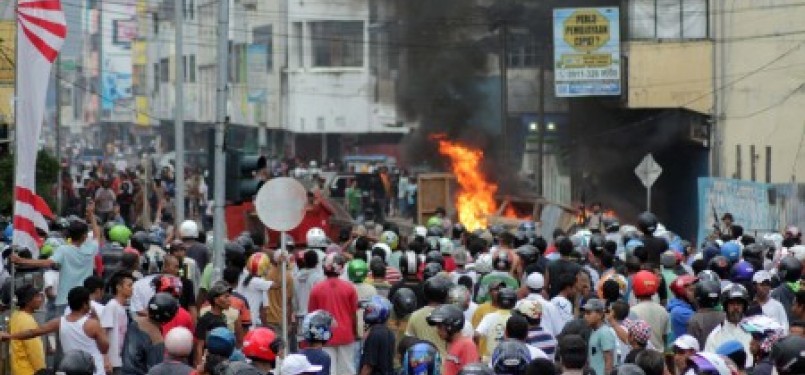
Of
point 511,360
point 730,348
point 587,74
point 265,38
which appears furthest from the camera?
point 265,38

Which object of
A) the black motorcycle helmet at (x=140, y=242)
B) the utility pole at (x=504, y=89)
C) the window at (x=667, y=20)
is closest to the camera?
the black motorcycle helmet at (x=140, y=242)

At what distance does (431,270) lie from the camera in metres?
16.3

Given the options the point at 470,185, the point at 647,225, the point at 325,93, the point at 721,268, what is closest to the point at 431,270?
the point at 721,268

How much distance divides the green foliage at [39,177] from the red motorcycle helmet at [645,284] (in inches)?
549

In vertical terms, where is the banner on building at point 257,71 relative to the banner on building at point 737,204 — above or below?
above

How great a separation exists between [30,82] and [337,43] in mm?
54368

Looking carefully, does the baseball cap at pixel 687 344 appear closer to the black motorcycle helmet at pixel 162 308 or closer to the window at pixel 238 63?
the black motorcycle helmet at pixel 162 308

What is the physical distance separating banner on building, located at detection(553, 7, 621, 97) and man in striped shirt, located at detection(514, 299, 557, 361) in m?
30.5

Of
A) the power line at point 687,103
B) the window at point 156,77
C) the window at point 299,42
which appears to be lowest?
the power line at point 687,103

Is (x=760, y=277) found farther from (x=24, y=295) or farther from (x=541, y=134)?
(x=541, y=134)

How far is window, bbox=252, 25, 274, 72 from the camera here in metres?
70.1

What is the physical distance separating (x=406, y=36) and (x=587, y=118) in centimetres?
740

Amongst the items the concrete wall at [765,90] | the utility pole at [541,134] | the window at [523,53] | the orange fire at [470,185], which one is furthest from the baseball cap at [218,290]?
the window at [523,53]

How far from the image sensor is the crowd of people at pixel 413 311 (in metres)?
10.8
